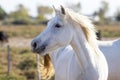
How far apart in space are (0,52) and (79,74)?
47.3 feet

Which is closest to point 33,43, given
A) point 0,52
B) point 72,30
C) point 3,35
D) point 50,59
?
point 72,30

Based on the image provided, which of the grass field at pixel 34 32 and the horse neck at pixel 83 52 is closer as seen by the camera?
the horse neck at pixel 83 52

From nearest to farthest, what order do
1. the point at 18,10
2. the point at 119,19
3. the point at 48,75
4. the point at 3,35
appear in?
the point at 48,75, the point at 3,35, the point at 119,19, the point at 18,10

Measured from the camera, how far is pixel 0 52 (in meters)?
21.4

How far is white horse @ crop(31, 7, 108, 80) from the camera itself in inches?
269

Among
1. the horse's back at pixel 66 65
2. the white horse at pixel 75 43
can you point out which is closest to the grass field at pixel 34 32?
the horse's back at pixel 66 65

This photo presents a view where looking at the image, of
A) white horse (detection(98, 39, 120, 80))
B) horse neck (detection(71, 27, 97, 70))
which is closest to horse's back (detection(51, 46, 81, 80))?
horse neck (detection(71, 27, 97, 70))

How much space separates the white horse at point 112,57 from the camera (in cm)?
897

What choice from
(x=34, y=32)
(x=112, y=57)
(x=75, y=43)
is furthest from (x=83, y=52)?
(x=34, y=32)

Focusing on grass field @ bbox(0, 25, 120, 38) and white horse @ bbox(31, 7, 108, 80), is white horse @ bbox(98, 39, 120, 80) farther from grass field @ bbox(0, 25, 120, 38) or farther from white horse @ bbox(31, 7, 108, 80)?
grass field @ bbox(0, 25, 120, 38)

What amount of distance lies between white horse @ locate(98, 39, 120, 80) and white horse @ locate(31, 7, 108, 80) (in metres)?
1.40

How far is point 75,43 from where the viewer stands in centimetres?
717

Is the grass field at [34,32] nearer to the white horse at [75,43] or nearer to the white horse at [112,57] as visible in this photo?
the white horse at [112,57]

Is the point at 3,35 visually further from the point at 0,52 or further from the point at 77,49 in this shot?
the point at 77,49
